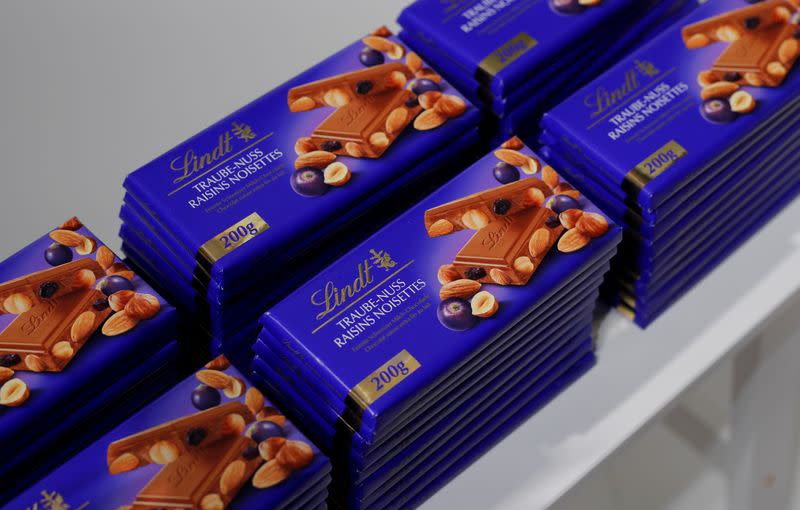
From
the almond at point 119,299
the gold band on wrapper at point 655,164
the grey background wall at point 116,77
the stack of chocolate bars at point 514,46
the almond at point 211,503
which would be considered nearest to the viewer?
the almond at point 211,503

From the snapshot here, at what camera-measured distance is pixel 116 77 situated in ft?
5.64

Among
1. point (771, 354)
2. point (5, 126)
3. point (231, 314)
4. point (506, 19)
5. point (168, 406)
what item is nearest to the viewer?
point (168, 406)

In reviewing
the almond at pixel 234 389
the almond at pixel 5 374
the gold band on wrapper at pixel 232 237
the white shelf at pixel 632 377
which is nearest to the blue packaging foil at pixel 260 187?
the gold band on wrapper at pixel 232 237

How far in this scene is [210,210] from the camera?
1.28 meters

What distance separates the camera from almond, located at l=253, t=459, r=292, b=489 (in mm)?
1146

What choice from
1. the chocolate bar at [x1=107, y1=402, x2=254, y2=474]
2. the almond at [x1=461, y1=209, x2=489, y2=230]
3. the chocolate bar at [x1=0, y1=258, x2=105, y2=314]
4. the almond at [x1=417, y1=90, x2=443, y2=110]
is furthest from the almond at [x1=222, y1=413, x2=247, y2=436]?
the almond at [x1=417, y1=90, x2=443, y2=110]

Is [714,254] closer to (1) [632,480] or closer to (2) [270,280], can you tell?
(2) [270,280]

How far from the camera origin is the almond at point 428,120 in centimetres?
136

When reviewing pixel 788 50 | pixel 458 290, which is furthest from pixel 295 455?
pixel 788 50

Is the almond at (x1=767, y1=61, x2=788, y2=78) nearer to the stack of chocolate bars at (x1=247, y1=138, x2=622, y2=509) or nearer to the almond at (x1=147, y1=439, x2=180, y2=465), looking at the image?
the stack of chocolate bars at (x1=247, y1=138, x2=622, y2=509)

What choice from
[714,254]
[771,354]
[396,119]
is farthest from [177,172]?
[771,354]

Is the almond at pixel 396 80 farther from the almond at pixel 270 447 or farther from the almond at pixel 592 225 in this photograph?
the almond at pixel 270 447

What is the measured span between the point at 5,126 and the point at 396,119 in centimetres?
62

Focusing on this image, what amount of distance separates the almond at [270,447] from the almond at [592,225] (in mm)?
388
